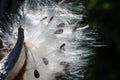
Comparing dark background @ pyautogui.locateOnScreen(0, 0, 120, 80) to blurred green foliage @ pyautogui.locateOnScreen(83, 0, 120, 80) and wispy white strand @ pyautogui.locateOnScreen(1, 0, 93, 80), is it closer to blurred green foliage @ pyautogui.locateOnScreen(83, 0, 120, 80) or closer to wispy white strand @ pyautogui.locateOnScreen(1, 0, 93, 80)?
blurred green foliage @ pyautogui.locateOnScreen(83, 0, 120, 80)

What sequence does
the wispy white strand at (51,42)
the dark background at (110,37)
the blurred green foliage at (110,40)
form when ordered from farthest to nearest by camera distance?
1. the blurred green foliage at (110,40)
2. the dark background at (110,37)
3. the wispy white strand at (51,42)

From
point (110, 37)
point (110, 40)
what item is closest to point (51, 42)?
point (110, 37)

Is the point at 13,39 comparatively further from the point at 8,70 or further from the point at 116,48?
the point at 116,48

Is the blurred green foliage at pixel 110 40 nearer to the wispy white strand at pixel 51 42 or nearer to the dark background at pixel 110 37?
the dark background at pixel 110 37

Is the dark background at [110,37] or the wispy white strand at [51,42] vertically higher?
the wispy white strand at [51,42]

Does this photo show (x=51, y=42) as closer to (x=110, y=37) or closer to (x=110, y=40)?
(x=110, y=37)

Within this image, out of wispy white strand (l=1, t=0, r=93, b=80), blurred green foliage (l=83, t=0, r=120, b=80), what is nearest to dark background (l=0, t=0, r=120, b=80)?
blurred green foliage (l=83, t=0, r=120, b=80)

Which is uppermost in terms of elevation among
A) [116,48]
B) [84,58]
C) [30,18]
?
[30,18]

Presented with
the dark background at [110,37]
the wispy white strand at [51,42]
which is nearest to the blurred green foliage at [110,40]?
the dark background at [110,37]

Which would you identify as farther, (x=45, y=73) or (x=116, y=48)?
(x=116, y=48)

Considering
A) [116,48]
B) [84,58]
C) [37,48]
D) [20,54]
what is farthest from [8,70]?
[116,48]

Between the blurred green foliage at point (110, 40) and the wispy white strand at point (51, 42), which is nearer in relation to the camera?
the wispy white strand at point (51, 42)
